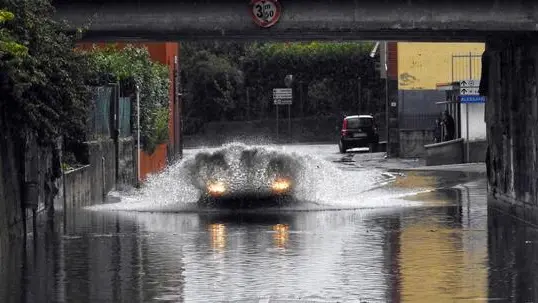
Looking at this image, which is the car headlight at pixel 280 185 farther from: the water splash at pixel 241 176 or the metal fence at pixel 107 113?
the metal fence at pixel 107 113

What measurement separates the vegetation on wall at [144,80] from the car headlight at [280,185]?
9.82 meters

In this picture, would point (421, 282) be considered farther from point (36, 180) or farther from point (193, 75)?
point (193, 75)

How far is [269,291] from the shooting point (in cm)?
1495

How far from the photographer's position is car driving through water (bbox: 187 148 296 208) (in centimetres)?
2912

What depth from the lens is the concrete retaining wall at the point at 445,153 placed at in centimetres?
4809

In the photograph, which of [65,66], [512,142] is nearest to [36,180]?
[65,66]

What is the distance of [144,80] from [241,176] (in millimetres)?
13734

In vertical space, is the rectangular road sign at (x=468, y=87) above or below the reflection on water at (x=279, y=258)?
above

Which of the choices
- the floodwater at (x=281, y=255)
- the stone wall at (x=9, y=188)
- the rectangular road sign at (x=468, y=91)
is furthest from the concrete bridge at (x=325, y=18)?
the rectangular road sign at (x=468, y=91)

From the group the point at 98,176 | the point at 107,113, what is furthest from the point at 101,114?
the point at 98,176

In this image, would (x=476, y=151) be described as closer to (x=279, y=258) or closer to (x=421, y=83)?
(x=421, y=83)

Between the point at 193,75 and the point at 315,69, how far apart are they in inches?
271

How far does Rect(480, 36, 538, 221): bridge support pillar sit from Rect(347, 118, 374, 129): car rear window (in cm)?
3164

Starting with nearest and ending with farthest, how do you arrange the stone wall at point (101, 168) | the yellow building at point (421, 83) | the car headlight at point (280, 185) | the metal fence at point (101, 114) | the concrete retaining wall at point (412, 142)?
the car headlight at point (280, 185) → the stone wall at point (101, 168) → the metal fence at point (101, 114) → the yellow building at point (421, 83) → the concrete retaining wall at point (412, 142)
